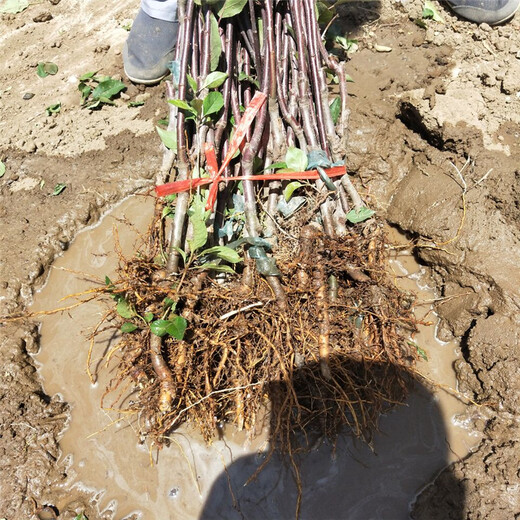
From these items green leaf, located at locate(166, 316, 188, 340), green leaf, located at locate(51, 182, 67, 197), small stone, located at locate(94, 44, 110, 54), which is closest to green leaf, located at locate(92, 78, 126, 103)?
small stone, located at locate(94, 44, 110, 54)

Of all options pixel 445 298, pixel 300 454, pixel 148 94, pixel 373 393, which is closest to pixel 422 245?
pixel 445 298

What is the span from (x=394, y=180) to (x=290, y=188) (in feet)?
2.43

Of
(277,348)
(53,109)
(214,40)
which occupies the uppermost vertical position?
(214,40)

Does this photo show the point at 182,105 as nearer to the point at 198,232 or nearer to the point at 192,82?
the point at 192,82

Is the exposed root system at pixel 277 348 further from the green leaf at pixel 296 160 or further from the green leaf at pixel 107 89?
the green leaf at pixel 107 89

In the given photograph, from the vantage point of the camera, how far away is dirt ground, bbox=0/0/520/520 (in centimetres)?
179

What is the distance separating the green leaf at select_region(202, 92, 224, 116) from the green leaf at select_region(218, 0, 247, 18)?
17.9 inches

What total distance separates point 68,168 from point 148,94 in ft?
2.26

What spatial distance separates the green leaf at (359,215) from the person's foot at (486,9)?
1647mm

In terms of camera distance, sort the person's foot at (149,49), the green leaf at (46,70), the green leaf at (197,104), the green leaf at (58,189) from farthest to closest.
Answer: the green leaf at (46,70) → the person's foot at (149,49) → the green leaf at (58,189) → the green leaf at (197,104)

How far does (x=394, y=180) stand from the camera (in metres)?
2.34

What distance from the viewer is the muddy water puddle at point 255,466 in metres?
1.76

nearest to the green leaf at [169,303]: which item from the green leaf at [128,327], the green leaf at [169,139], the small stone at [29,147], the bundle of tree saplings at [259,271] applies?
the bundle of tree saplings at [259,271]

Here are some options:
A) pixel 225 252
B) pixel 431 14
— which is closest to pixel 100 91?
pixel 225 252
